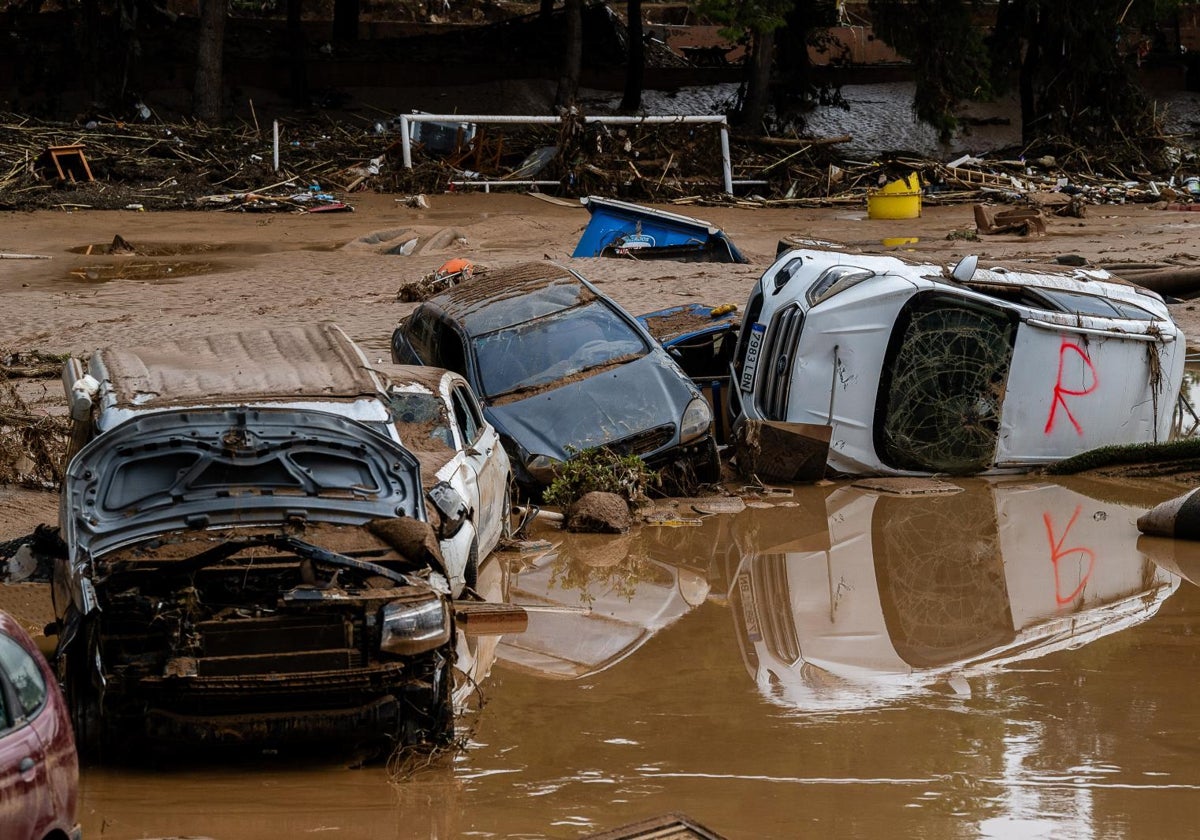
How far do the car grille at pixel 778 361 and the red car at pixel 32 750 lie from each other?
7769 mm

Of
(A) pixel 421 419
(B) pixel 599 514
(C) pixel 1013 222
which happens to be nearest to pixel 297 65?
(C) pixel 1013 222

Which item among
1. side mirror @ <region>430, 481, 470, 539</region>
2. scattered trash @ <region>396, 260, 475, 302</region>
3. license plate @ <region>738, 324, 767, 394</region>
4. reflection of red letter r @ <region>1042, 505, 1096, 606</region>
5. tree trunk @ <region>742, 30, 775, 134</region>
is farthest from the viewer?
tree trunk @ <region>742, 30, 775, 134</region>

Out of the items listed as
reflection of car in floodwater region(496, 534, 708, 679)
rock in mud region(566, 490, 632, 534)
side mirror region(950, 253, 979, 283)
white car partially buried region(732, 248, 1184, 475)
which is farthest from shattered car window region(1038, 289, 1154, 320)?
reflection of car in floodwater region(496, 534, 708, 679)

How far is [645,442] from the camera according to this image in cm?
1119

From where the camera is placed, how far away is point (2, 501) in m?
10.3

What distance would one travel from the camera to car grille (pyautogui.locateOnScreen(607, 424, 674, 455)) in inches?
437

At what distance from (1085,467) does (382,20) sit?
44.1 metres

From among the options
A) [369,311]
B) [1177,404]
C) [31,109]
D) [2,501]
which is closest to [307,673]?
[2,501]

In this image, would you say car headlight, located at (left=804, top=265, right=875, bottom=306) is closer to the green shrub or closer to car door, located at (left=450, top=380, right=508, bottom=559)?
the green shrub

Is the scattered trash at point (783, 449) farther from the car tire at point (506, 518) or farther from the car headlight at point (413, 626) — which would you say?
the car headlight at point (413, 626)

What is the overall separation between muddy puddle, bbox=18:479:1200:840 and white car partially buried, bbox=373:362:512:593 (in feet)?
1.37

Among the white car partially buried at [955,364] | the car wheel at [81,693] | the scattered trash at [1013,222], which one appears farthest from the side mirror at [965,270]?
the scattered trash at [1013,222]

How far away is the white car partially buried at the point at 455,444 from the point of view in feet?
27.4

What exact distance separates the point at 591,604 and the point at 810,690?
1.94 metres
